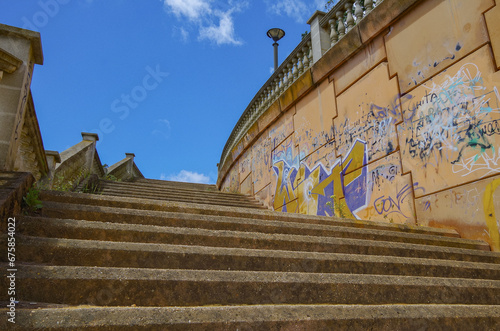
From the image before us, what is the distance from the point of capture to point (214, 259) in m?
2.60

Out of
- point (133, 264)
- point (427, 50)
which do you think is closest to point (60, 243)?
point (133, 264)

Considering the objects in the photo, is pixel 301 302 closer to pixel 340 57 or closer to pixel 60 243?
pixel 60 243

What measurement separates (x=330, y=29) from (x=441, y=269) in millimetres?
5526

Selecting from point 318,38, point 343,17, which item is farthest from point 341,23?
point 318,38

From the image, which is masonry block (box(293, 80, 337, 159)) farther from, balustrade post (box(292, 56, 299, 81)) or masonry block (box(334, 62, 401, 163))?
balustrade post (box(292, 56, 299, 81))

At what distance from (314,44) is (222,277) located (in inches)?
243

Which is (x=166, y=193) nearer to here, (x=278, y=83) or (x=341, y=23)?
(x=278, y=83)

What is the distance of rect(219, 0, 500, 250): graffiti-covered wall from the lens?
428cm

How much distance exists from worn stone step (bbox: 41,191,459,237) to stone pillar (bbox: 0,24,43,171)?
66 cm

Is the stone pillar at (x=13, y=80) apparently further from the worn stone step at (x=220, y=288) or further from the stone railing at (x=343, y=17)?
the stone railing at (x=343, y=17)

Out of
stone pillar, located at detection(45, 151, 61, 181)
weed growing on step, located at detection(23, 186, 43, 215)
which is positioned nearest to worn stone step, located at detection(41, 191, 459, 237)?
weed growing on step, located at detection(23, 186, 43, 215)

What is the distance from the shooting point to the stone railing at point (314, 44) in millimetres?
6602

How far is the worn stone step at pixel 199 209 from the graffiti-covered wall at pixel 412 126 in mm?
630

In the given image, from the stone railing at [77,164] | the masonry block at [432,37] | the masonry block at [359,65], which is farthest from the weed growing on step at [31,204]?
the masonry block at [359,65]
